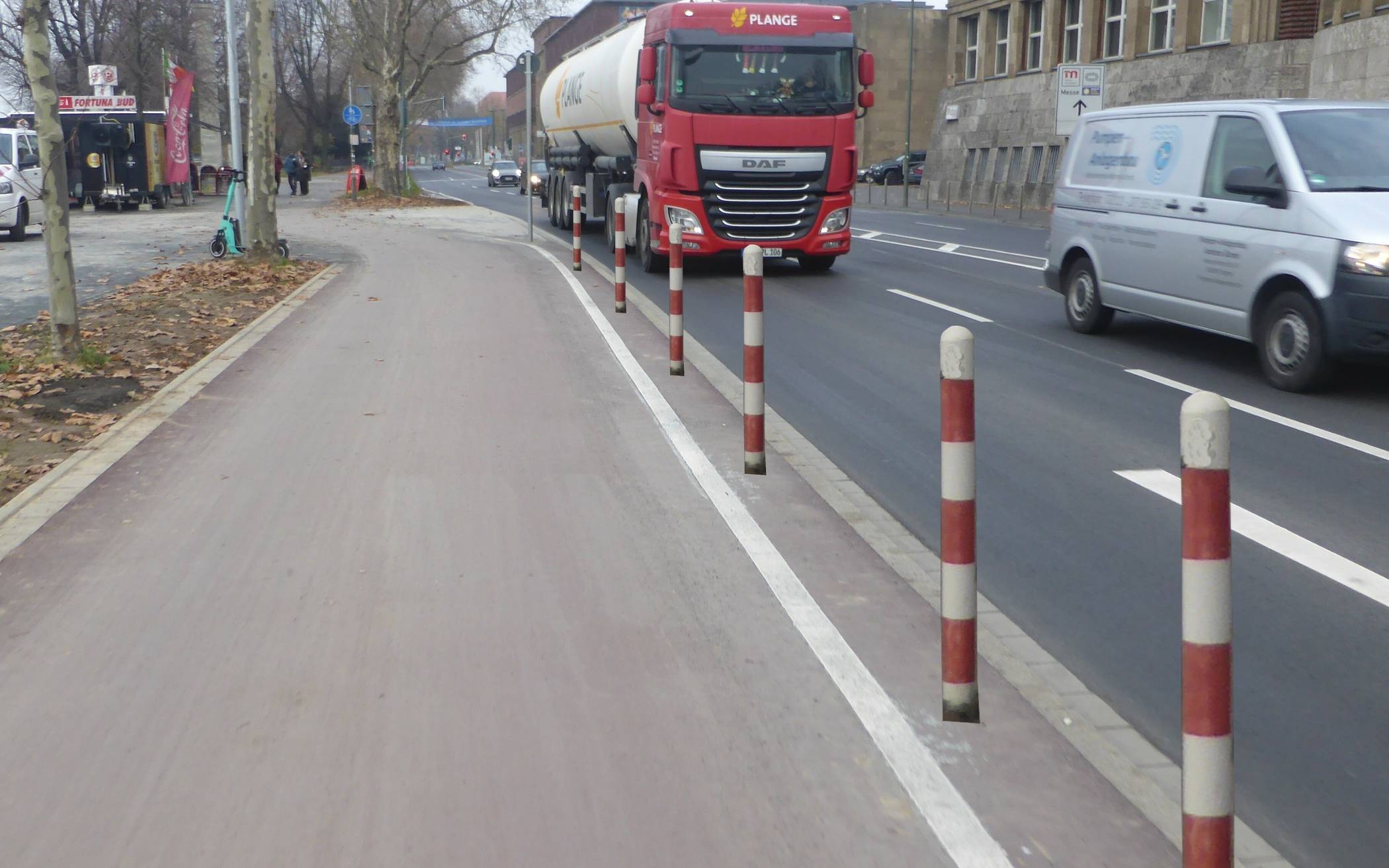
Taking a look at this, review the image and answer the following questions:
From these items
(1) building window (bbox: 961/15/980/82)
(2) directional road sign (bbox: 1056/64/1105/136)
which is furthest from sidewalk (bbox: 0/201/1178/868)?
(1) building window (bbox: 961/15/980/82)

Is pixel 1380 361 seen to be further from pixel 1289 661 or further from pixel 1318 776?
pixel 1318 776

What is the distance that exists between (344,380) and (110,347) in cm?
296

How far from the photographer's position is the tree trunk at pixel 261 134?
754 inches

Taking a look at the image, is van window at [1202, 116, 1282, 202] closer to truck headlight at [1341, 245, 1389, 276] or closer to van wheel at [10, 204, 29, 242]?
truck headlight at [1341, 245, 1389, 276]

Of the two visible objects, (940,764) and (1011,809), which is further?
(940,764)

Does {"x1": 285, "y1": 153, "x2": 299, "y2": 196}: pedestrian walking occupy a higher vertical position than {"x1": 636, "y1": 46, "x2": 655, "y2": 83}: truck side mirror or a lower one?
lower

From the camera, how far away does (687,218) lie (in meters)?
18.0

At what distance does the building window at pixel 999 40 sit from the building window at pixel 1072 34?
3737 millimetres

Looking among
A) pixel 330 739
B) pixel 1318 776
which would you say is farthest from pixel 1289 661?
pixel 330 739

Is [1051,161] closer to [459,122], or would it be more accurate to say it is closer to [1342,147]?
[1342,147]

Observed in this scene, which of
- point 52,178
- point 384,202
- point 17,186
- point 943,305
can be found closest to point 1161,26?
point 384,202

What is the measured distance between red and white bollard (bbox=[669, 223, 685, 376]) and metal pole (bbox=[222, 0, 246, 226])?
11328 mm

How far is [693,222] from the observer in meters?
18.0

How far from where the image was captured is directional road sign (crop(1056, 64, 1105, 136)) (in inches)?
1174
